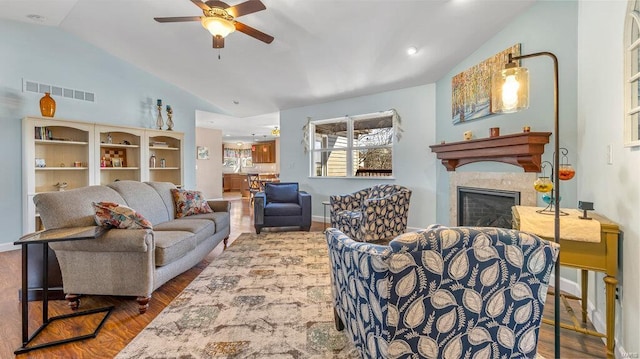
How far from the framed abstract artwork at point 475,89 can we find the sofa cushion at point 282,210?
2.70m

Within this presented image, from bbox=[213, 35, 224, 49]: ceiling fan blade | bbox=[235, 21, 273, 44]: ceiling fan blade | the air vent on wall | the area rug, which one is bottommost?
the area rug

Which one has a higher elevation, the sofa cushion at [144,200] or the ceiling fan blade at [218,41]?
the ceiling fan blade at [218,41]

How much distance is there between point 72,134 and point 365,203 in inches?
185

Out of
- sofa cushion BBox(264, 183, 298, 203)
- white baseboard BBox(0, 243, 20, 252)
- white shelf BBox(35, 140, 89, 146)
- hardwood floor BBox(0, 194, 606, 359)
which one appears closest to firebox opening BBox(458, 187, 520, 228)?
hardwood floor BBox(0, 194, 606, 359)

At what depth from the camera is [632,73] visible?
1.46m

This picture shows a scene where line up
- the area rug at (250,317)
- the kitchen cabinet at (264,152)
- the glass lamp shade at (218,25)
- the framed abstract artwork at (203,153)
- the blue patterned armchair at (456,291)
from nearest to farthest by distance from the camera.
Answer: the blue patterned armchair at (456,291), the area rug at (250,317), the glass lamp shade at (218,25), the framed abstract artwork at (203,153), the kitchen cabinet at (264,152)

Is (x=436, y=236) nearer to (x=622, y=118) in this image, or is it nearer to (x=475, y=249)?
(x=475, y=249)

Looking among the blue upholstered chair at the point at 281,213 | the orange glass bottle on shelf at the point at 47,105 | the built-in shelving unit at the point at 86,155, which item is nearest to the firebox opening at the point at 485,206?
the blue upholstered chair at the point at 281,213

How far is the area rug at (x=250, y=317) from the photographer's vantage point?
1665 mm

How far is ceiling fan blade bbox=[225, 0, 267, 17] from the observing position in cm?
245

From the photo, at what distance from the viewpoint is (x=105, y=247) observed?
209cm

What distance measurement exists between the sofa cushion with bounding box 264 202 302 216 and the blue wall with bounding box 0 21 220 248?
3055 mm

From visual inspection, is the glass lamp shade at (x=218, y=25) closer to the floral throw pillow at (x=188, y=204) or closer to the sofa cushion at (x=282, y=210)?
the floral throw pillow at (x=188, y=204)

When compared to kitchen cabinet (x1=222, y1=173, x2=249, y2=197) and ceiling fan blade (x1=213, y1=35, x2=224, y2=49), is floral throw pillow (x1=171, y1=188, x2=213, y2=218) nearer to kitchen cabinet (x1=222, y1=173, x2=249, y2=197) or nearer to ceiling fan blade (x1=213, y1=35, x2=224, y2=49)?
ceiling fan blade (x1=213, y1=35, x2=224, y2=49)
